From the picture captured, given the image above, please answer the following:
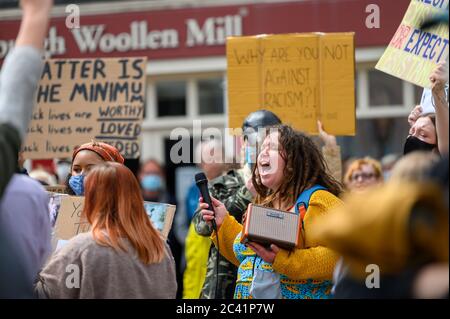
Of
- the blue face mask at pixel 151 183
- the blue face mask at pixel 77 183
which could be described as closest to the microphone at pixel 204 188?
the blue face mask at pixel 77 183

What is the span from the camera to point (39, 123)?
297 inches

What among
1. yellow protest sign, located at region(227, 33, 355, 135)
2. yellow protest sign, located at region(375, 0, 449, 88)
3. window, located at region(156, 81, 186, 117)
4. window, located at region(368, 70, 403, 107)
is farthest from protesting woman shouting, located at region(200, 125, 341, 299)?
window, located at region(156, 81, 186, 117)

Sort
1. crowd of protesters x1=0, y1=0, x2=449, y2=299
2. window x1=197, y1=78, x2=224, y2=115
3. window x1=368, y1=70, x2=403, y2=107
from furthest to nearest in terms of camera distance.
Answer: window x1=197, y1=78, x2=224, y2=115
window x1=368, y1=70, x2=403, y2=107
crowd of protesters x1=0, y1=0, x2=449, y2=299

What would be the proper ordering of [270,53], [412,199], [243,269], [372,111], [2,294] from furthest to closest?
[372,111], [270,53], [243,269], [2,294], [412,199]

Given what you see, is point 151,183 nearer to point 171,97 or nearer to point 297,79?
point 171,97

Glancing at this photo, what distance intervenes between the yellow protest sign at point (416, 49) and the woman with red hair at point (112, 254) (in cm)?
214

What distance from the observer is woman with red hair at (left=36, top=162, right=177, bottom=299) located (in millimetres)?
3689

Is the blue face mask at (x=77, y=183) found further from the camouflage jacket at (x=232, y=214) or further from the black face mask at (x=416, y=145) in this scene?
the black face mask at (x=416, y=145)

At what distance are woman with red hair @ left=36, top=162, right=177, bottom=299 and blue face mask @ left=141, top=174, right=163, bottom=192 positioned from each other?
21.6ft

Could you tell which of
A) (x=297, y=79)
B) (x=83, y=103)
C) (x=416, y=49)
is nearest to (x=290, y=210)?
(x=416, y=49)

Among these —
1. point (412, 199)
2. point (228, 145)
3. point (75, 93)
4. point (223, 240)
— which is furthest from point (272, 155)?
point (228, 145)

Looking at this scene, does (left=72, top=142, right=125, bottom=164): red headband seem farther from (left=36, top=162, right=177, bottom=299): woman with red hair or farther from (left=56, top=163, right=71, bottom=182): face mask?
(left=56, top=163, right=71, bottom=182): face mask
